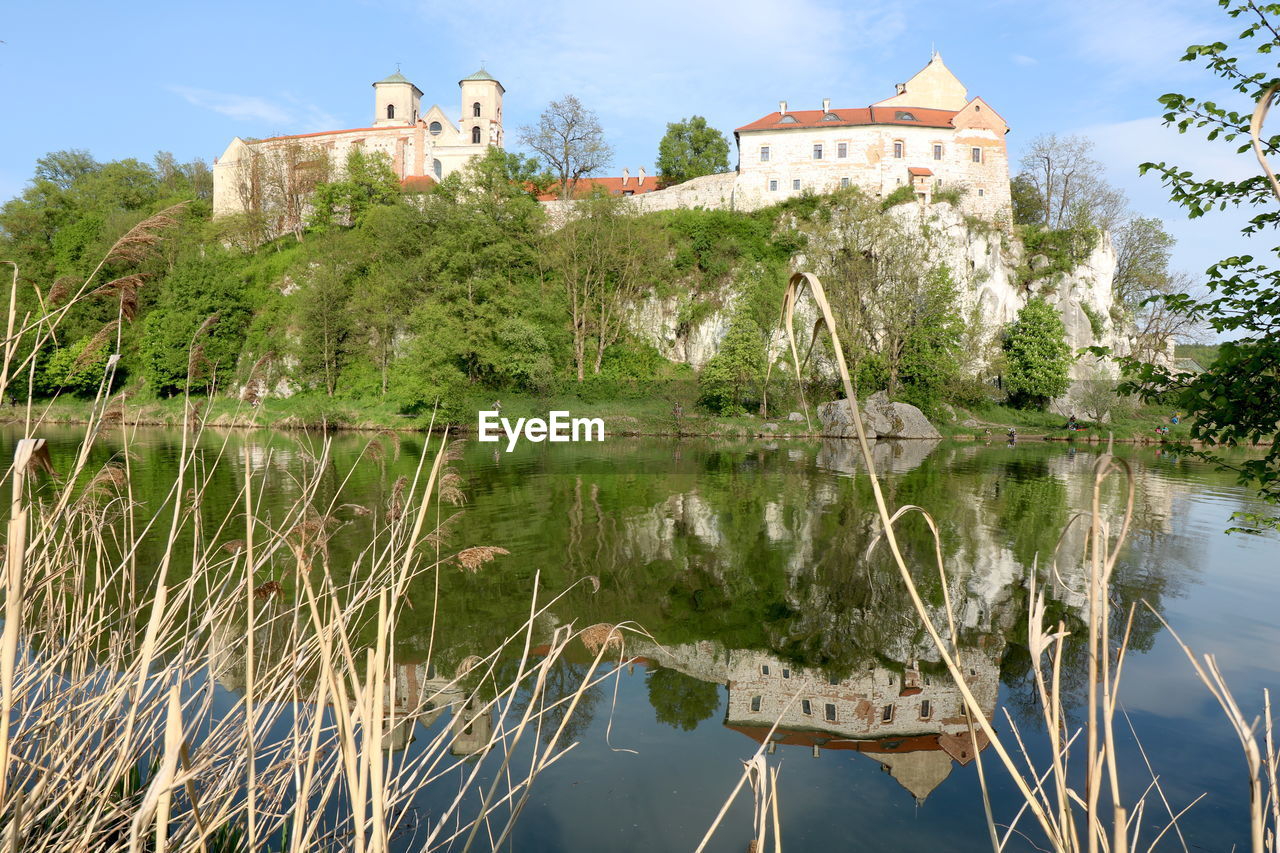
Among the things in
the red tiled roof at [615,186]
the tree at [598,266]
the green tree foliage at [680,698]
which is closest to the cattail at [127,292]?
the green tree foliage at [680,698]

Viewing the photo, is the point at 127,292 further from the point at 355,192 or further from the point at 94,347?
the point at 355,192

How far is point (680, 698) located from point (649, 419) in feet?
90.6

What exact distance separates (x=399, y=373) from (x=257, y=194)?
24.4 m

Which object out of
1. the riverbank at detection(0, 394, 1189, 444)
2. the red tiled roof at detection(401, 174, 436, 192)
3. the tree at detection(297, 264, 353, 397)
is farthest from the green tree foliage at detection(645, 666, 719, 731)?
the red tiled roof at detection(401, 174, 436, 192)

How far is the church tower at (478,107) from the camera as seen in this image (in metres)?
58.8

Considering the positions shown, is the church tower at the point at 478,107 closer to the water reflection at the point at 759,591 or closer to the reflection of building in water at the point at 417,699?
the water reflection at the point at 759,591

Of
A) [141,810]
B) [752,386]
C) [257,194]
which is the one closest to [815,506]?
[141,810]

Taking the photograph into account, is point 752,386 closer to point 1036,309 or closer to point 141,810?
point 1036,309

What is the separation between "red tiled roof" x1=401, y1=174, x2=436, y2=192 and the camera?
49888 millimetres

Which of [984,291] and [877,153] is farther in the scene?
[877,153]

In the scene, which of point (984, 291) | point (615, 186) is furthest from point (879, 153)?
point (615, 186)

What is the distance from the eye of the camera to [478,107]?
194ft

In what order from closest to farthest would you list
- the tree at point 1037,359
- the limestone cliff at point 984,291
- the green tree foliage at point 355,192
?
the tree at point 1037,359
the limestone cliff at point 984,291
the green tree foliage at point 355,192

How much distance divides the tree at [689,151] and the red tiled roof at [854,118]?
233 inches
